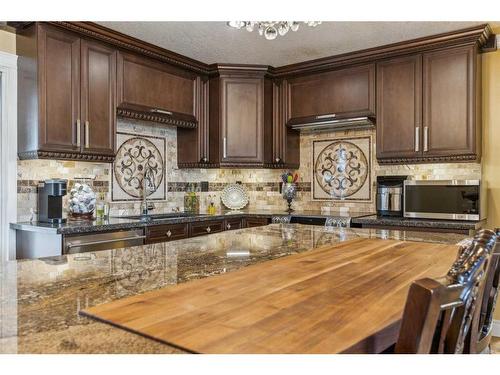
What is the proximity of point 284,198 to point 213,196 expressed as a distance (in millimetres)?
867

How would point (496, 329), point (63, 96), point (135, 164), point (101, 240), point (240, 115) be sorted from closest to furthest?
point (101, 240) → point (63, 96) → point (496, 329) → point (135, 164) → point (240, 115)

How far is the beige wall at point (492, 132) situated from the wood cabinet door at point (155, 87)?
277cm

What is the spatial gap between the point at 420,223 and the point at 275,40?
6.54 feet

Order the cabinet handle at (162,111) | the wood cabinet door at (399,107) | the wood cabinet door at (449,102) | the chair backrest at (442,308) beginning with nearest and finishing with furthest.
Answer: the chair backrest at (442,308)
the wood cabinet door at (449,102)
the wood cabinet door at (399,107)
the cabinet handle at (162,111)

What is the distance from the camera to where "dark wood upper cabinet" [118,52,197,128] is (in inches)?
144

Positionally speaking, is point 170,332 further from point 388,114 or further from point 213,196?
point 213,196

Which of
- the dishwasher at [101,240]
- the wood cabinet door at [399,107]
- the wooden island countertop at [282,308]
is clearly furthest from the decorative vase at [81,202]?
the wood cabinet door at [399,107]

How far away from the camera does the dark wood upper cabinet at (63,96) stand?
10.0 ft

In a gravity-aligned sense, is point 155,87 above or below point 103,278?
above

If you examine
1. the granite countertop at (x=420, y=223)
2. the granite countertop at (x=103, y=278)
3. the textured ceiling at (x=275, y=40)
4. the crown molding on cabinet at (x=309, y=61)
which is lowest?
the granite countertop at (x=420, y=223)

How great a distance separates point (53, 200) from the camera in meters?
3.05

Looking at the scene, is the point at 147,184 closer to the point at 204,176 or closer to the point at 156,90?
the point at 204,176

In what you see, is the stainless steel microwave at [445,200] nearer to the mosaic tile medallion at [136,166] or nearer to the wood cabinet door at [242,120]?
the wood cabinet door at [242,120]

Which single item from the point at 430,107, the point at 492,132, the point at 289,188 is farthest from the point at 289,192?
the point at 492,132
